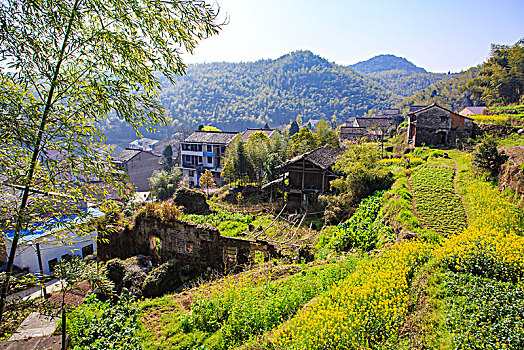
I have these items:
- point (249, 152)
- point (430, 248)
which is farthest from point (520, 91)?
point (430, 248)

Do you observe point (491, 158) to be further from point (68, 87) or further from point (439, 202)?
point (68, 87)

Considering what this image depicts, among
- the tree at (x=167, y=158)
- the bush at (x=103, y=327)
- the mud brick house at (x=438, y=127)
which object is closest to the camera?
the bush at (x=103, y=327)

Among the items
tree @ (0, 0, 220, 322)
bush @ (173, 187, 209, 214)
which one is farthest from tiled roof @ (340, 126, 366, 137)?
tree @ (0, 0, 220, 322)

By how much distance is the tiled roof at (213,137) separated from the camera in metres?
41.0

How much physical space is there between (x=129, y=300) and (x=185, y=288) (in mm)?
2575

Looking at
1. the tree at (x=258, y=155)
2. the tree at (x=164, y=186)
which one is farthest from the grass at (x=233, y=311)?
the tree at (x=164, y=186)

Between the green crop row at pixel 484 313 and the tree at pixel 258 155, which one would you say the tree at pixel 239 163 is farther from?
the green crop row at pixel 484 313

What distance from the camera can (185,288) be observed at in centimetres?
1289

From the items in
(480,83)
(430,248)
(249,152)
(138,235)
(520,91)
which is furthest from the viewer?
(480,83)

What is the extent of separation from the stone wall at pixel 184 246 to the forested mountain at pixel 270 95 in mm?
77902

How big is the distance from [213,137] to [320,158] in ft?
69.2

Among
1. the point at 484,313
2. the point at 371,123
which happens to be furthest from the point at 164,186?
the point at 371,123

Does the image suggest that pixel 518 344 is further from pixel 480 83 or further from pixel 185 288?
pixel 480 83

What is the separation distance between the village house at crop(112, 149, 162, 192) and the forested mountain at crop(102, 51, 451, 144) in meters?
47.1
